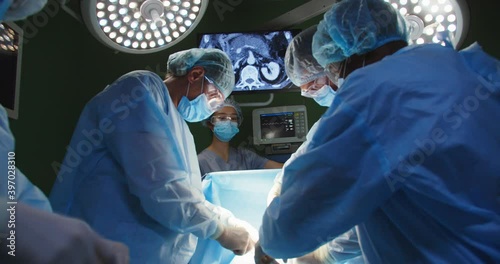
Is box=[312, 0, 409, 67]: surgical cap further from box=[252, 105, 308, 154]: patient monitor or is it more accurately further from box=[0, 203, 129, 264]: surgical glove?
box=[252, 105, 308, 154]: patient monitor

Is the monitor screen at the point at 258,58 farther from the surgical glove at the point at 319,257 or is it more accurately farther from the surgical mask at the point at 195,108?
the surgical glove at the point at 319,257

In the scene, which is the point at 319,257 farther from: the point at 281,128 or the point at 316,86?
the point at 281,128

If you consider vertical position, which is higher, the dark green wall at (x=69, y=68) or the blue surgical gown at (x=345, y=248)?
the dark green wall at (x=69, y=68)

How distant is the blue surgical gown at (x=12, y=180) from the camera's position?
2.14 ft

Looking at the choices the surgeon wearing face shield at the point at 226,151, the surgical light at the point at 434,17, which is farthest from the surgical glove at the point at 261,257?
the surgeon wearing face shield at the point at 226,151

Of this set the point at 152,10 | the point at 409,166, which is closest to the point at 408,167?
the point at 409,166

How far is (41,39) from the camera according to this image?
202 cm

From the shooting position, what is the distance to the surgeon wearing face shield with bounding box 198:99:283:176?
93.7 inches

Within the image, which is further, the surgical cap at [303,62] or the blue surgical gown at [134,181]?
the surgical cap at [303,62]

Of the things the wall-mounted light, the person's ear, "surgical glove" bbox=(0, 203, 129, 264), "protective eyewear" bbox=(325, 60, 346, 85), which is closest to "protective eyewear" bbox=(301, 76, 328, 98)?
"protective eyewear" bbox=(325, 60, 346, 85)

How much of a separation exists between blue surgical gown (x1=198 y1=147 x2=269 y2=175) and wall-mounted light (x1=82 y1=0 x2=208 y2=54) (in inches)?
40.0

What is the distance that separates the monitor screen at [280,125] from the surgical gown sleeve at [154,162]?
3.36 ft

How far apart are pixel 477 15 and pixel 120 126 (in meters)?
2.47

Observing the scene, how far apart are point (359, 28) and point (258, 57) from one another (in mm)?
1163
